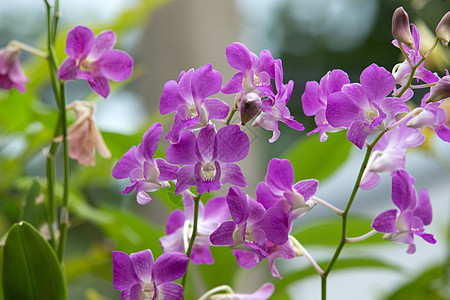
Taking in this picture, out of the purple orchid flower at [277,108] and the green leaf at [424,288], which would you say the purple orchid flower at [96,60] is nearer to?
the purple orchid flower at [277,108]

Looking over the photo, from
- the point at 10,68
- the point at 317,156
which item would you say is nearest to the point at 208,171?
the point at 10,68

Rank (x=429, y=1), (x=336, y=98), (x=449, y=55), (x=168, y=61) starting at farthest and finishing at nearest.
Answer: (x=168, y=61) → (x=449, y=55) → (x=429, y=1) → (x=336, y=98)

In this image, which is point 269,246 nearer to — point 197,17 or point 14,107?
point 14,107

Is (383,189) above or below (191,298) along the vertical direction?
below

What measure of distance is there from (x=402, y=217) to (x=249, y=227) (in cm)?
9

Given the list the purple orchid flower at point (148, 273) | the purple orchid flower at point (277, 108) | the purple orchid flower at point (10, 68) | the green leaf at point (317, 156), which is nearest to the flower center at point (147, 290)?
the purple orchid flower at point (148, 273)

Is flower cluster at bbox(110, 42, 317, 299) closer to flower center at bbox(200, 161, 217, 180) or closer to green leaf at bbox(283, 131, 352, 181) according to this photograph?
flower center at bbox(200, 161, 217, 180)

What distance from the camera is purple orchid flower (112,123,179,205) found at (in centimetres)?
27

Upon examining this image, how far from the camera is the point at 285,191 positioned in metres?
0.27

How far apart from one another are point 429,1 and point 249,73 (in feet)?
1.03

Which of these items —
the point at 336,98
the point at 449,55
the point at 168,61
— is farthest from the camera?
the point at 168,61

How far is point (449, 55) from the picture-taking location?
2.06 ft

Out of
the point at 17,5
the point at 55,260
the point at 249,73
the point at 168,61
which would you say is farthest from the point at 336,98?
the point at 17,5

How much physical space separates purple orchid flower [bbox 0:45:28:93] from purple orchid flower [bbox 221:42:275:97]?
0.22 m
